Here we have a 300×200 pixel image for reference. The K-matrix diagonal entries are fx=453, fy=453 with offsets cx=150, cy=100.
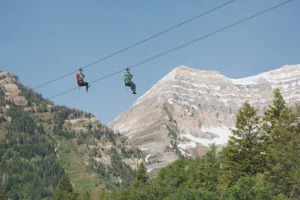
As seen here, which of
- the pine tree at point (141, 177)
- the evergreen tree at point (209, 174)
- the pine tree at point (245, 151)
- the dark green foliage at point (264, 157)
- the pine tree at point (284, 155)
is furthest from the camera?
the pine tree at point (141, 177)

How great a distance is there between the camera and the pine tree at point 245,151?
6166cm

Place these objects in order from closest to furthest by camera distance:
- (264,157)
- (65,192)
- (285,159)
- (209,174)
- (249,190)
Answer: (285,159)
(249,190)
(264,157)
(209,174)
(65,192)

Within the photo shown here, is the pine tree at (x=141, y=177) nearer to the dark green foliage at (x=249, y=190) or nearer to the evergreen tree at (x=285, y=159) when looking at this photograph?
the dark green foliage at (x=249, y=190)

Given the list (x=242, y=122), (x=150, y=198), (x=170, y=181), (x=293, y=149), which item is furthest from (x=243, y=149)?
(x=170, y=181)

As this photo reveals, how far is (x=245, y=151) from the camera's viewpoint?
62.1m

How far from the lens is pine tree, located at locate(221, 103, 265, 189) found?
61.7 metres

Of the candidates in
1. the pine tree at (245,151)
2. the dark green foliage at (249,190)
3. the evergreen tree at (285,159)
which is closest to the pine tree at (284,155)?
the evergreen tree at (285,159)

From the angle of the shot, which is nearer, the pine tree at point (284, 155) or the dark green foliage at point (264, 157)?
the pine tree at point (284, 155)

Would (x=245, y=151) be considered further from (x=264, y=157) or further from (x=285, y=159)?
(x=285, y=159)

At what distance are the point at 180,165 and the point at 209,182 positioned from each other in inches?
1698

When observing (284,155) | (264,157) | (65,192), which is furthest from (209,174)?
(65,192)

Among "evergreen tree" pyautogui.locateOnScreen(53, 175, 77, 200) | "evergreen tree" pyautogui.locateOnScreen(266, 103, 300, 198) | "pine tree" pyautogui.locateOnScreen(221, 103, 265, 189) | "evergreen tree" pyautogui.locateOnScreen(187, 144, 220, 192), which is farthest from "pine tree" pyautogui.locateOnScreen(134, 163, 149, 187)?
"evergreen tree" pyautogui.locateOnScreen(266, 103, 300, 198)

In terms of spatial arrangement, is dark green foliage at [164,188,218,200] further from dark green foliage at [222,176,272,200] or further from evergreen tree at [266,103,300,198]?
evergreen tree at [266,103,300,198]

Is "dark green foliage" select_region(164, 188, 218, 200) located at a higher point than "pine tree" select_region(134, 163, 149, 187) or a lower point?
lower
